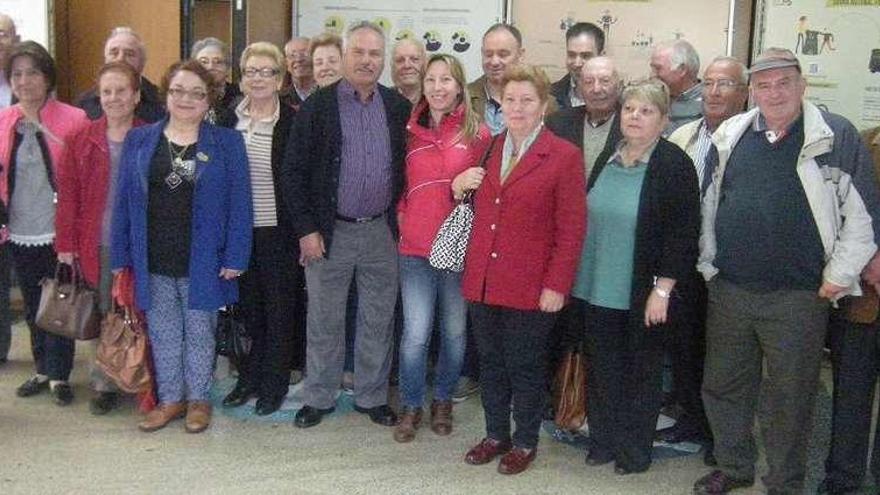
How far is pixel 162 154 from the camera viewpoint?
359 centimetres

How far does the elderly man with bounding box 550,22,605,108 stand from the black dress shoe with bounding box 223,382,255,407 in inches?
77.7

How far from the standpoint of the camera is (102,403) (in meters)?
3.96

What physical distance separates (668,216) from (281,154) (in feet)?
5.23

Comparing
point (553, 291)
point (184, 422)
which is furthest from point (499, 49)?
point (184, 422)

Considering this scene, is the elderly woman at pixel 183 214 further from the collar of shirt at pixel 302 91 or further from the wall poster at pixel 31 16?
the wall poster at pixel 31 16

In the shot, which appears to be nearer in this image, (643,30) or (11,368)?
(11,368)

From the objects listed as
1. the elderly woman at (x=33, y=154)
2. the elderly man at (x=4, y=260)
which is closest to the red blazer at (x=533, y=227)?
the elderly woman at (x=33, y=154)

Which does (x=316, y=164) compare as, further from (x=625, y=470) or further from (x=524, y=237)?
(x=625, y=470)

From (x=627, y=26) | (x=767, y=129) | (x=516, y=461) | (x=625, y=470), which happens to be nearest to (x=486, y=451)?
(x=516, y=461)

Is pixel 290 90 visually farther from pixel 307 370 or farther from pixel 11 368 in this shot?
pixel 11 368

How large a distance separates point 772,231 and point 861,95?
2593 millimetres

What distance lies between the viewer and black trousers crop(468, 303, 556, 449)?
3.30 metres

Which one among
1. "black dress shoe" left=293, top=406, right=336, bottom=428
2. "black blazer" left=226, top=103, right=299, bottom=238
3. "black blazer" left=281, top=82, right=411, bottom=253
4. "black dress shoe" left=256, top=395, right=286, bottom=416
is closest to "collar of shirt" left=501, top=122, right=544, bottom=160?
"black blazer" left=281, top=82, right=411, bottom=253

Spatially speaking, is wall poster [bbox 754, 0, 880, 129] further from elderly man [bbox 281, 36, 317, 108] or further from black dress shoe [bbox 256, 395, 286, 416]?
black dress shoe [bbox 256, 395, 286, 416]
